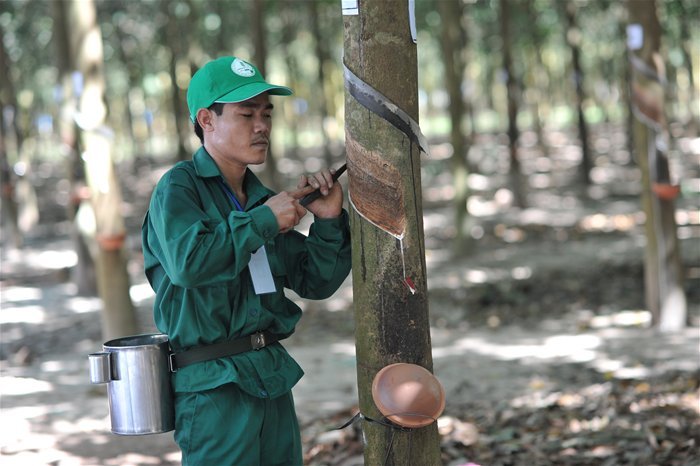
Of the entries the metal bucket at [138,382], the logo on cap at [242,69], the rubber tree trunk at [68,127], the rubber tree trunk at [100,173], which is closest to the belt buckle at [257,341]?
the metal bucket at [138,382]

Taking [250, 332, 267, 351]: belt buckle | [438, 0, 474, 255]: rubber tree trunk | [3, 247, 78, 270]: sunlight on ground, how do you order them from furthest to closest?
[3, 247, 78, 270]: sunlight on ground → [438, 0, 474, 255]: rubber tree trunk → [250, 332, 267, 351]: belt buckle

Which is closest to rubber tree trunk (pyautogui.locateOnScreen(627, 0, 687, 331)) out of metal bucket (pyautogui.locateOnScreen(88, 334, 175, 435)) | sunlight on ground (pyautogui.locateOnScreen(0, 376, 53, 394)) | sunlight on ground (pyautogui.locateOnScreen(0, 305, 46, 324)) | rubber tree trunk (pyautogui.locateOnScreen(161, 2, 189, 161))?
sunlight on ground (pyautogui.locateOnScreen(0, 376, 53, 394))

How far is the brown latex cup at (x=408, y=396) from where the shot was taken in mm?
2709

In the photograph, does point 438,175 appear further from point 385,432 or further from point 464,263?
point 385,432

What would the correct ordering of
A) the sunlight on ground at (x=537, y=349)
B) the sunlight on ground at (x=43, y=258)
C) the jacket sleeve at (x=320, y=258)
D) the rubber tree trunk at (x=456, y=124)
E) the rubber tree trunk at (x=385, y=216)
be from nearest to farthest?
the rubber tree trunk at (x=385, y=216), the jacket sleeve at (x=320, y=258), the sunlight on ground at (x=537, y=349), the rubber tree trunk at (x=456, y=124), the sunlight on ground at (x=43, y=258)

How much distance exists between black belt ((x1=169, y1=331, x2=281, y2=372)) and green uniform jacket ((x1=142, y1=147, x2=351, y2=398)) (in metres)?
0.02

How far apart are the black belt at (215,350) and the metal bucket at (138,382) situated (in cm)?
4

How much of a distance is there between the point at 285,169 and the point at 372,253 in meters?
25.9

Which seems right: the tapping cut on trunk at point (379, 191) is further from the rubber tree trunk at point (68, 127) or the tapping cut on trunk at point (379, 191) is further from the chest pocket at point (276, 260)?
the rubber tree trunk at point (68, 127)

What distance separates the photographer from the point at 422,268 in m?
2.88

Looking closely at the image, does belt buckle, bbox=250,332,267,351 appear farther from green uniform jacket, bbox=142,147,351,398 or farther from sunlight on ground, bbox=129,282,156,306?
sunlight on ground, bbox=129,282,156,306

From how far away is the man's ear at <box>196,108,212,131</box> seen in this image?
293cm

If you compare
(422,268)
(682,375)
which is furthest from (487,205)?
(422,268)

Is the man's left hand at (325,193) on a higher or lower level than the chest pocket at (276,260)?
higher
